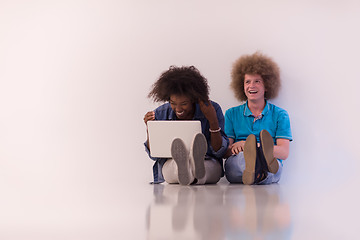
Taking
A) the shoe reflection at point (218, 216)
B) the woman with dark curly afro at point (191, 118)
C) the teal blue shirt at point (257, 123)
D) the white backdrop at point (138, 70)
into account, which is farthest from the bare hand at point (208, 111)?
the white backdrop at point (138, 70)

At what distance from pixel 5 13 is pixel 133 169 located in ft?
6.10

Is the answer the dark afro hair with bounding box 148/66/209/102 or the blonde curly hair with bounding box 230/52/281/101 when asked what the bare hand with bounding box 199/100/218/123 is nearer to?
the dark afro hair with bounding box 148/66/209/102

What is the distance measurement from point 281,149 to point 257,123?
0.28m

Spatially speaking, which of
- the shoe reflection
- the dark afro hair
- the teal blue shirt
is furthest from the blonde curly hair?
the shoe reflection

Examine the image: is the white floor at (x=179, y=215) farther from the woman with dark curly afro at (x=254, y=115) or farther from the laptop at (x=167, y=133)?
the woman with dark curly afro at (x=254, y=115)

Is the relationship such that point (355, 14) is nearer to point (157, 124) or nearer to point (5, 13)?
point (157, 124)

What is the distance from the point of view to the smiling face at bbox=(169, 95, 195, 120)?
2.96 m

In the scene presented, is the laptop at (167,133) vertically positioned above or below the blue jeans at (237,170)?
above

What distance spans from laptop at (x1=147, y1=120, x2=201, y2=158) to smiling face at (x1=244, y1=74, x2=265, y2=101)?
0.75 meters

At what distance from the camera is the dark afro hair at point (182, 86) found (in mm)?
2945

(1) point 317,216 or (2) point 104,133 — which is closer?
(1) point 317,216

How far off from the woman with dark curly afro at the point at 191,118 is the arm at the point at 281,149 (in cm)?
42

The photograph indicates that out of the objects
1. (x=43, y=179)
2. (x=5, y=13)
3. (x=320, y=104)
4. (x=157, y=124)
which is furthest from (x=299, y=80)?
(x=5, y=13)

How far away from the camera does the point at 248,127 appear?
11.4ft
